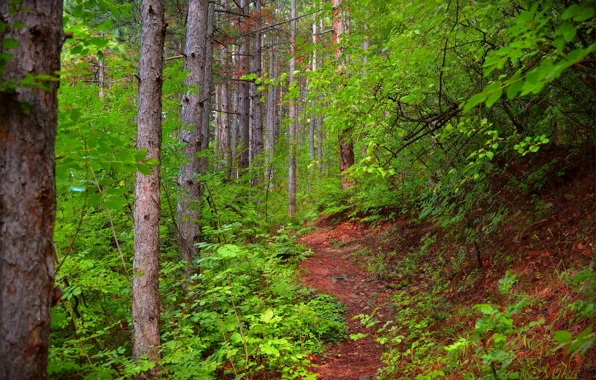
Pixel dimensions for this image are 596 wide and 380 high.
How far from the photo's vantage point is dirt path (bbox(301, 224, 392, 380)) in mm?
4656

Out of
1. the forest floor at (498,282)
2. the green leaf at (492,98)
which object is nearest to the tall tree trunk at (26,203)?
the green leaf at (492,98)

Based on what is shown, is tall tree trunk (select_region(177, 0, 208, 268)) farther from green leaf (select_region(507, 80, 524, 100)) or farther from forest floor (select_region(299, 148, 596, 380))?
green leaf (select_region(507, 80, 524, 100))

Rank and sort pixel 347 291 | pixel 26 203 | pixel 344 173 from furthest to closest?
pixel 347 291
pixel 344 173
pixel 26 203

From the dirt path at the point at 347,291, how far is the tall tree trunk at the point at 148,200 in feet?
6.72

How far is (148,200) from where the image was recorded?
4285 millimetres

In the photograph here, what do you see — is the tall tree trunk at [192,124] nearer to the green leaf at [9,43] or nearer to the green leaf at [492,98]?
the green leaf at [9,43]

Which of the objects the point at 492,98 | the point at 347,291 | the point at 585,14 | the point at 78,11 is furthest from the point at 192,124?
the point at 585,14

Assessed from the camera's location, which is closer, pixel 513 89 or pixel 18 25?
pixel 18 25

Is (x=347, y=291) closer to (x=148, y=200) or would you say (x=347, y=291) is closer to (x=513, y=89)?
(x=148, y=200)

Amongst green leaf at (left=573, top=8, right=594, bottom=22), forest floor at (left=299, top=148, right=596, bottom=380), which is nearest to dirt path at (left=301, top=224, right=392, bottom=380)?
forest floor at (left=299, top=148, right=596, bottom=380)

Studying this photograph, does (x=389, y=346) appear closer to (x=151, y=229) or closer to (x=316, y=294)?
(x=316, y=294)

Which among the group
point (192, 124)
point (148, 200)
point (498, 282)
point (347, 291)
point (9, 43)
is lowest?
point (347, 291)

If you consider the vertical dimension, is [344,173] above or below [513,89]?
below

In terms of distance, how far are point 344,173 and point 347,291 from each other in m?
2.94
